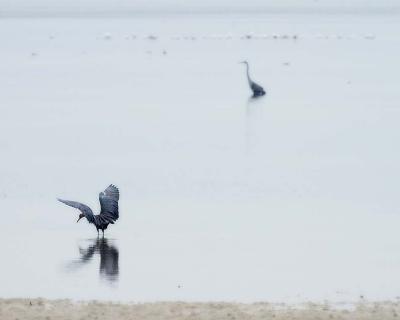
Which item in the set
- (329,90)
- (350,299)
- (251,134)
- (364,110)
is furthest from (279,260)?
(329,90)

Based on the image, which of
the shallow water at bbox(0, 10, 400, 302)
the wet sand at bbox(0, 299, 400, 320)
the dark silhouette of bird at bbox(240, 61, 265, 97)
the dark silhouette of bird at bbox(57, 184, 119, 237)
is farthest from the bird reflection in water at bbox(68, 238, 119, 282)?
the dark silhouette of bird at bbox(240, 61, 265, 97)

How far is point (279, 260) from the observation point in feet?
63.4

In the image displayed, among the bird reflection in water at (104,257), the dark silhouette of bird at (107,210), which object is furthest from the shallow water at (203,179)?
the dark silhouette of bird at (107,210)

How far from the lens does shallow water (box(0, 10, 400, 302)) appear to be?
60.6 feet

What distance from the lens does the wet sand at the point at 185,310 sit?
49.9 ft

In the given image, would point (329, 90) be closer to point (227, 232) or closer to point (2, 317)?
point (227, 232)

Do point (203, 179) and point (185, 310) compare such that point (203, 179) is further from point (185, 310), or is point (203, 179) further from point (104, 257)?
point (185, 310)

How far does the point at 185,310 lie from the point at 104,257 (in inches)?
166

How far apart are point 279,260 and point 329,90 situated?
32.2 m

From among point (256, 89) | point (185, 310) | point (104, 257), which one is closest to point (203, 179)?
point (104, 257)

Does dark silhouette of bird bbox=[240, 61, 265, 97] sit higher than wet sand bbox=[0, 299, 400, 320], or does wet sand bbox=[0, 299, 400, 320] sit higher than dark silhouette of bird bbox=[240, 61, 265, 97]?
dark silhouette of bird bbox=[240, 61, 265, 97]

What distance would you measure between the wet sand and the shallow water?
93 cm

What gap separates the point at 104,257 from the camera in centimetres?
1972

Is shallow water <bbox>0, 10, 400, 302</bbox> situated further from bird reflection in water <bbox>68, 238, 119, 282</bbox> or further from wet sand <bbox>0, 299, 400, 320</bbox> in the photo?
wet sand <bbox>0, 299, 400, 320</bbox>
